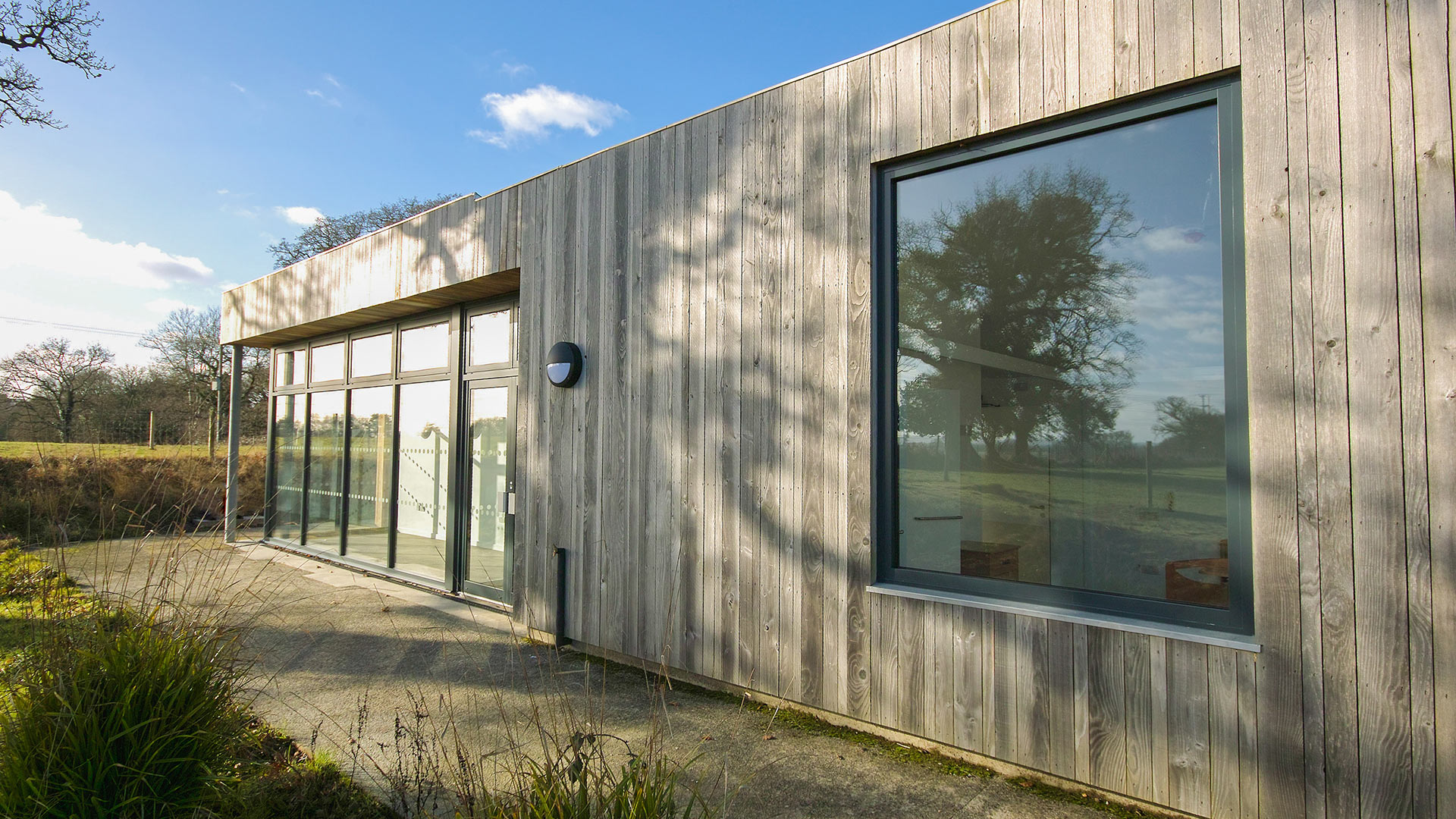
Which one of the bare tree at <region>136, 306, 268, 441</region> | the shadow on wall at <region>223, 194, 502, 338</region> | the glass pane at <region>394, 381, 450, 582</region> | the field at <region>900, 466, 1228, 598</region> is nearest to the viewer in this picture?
the field at <region>900, 466, 1228, 598</region>

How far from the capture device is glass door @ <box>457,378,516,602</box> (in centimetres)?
517

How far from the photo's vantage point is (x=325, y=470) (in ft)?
23.9

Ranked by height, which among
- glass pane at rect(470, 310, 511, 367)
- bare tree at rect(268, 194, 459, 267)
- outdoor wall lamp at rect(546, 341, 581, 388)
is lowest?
outdoor wall lamp at rect(546, 341, 581, 388)

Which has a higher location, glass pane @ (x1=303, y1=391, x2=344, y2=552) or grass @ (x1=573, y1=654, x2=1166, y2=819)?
glass pane @ (x1=303, y1=391, x2=344, y2=552)

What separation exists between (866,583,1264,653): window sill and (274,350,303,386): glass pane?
303 inches

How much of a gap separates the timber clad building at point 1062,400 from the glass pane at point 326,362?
14.3 ft

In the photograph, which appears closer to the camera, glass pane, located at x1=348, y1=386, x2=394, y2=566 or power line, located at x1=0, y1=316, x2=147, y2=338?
glass pane, located at x1=348, y1=386, x2=394, y2=566

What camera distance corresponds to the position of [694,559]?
3391 mm

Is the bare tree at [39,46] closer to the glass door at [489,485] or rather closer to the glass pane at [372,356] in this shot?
the glass pane at [372,356]

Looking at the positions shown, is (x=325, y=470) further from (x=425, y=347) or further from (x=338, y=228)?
(x=338, y=228)

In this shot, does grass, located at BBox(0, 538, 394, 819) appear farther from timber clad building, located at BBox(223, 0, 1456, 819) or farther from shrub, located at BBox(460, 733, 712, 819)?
timber clad building, located at BBox(223, 0, 1456, 819)

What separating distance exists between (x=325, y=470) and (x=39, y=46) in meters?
5.92

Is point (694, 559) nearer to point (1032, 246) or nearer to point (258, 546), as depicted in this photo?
point (1032, 246)

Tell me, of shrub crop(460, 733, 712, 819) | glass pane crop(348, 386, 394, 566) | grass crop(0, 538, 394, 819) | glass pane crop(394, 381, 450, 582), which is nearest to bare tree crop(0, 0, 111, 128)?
glass pane crop(348, 386, 394, 566)
